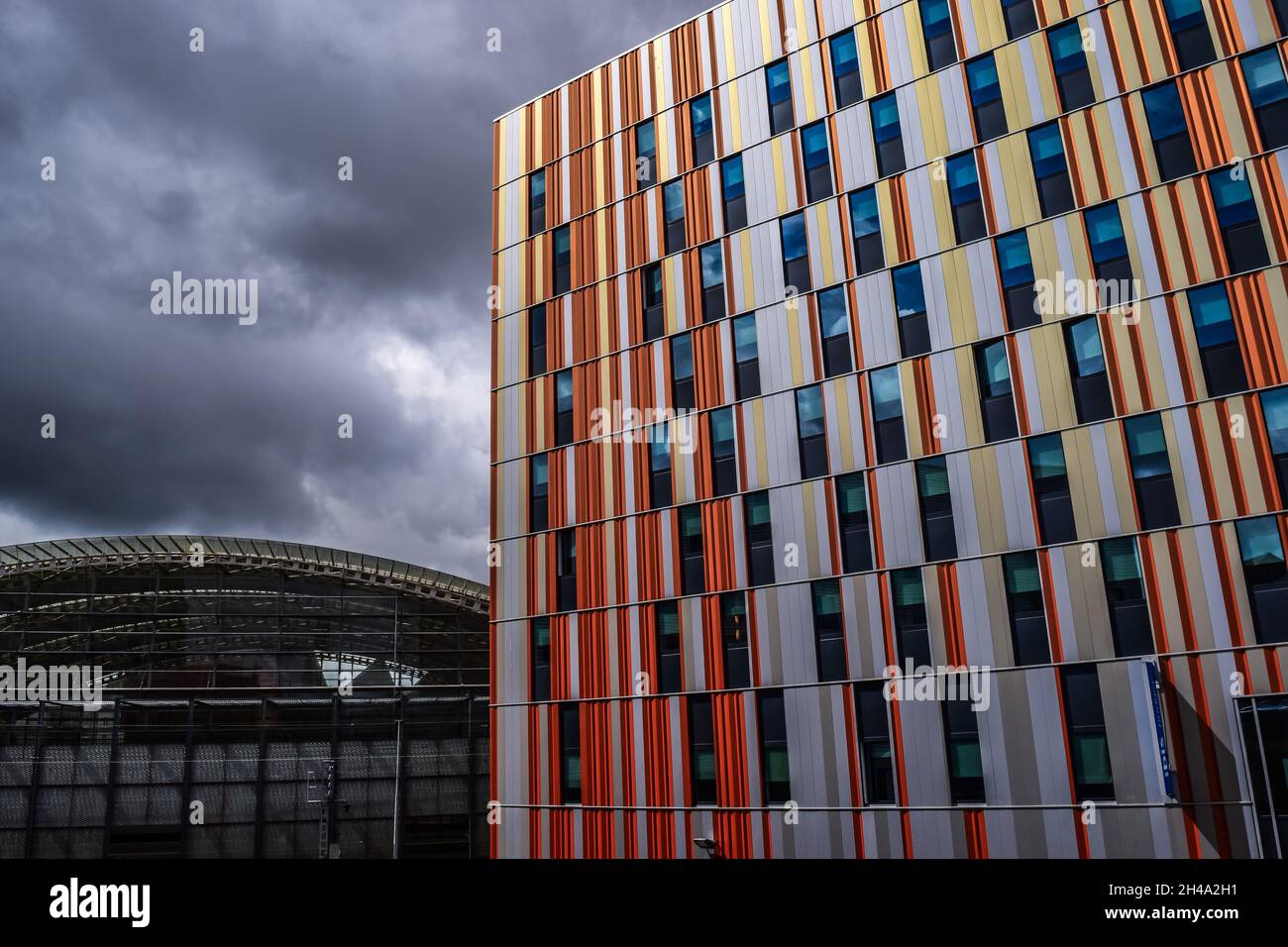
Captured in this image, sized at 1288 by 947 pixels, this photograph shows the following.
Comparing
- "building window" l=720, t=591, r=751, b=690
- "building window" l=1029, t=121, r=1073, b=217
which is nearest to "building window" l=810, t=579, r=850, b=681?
"building window" l=720, t=591, r=751, b=690

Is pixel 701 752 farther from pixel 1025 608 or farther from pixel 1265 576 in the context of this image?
pixel 1265 576

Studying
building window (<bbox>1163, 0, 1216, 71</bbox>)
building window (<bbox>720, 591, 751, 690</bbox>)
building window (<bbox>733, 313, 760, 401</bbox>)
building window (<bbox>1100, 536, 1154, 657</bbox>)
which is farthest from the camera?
building window (<bbox>733, 313, 760, 401</bbox>)

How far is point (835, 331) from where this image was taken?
27.3 meters

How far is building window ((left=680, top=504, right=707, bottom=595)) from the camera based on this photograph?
28141 millimetres

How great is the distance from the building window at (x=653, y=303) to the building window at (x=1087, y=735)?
16217mm

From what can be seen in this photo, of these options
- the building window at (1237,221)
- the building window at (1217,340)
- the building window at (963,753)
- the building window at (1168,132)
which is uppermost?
the building window at (1168,132)

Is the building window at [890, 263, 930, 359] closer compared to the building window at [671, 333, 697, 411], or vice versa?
the building window at [890, 263, 930, 359]

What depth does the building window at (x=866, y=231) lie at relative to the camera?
27.0 m

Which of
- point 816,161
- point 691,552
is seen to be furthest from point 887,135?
point 691,552

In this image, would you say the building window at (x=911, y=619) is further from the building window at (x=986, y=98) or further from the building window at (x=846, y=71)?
the building window at (x=846, y=71)

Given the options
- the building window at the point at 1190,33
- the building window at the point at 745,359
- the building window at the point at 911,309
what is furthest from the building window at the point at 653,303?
the building window at the point at 1190,33

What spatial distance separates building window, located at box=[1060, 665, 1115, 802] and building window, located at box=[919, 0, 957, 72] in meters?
17.4

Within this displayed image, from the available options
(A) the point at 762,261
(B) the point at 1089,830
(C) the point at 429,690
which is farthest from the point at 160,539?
(B) the point at 1089,830

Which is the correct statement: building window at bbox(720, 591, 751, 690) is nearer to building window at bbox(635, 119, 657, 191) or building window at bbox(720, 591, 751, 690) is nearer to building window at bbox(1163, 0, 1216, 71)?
building window at bbox(635, 119, 657, 191)
